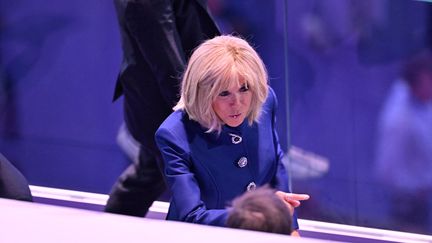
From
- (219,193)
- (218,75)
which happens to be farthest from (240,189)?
(218,75)

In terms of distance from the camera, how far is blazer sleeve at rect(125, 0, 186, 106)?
11.7ft

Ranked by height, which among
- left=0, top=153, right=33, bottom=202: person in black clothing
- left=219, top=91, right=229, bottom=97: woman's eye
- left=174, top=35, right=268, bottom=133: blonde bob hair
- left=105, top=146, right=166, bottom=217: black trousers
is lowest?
left=105, top=146, right=166, bottom=217: black trousers

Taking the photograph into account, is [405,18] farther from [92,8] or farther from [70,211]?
[70,211]

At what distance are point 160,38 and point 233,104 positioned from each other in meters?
0.90

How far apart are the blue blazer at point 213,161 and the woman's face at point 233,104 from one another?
6 cm

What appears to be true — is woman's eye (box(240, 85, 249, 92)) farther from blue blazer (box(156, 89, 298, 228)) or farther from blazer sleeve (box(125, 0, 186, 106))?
blazer sleeve (box(125, 0, 186, 106))

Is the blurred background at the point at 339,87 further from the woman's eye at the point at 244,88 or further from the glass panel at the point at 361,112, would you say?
the woman's eye at the point at 244,88

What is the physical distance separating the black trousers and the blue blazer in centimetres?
125

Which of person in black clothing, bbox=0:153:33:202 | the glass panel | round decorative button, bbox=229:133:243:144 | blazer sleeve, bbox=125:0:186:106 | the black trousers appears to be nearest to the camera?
person in black clothing, bbox=0:153:33:202

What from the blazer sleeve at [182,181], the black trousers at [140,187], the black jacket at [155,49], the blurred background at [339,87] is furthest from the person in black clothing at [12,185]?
the blurred background at [339,87]

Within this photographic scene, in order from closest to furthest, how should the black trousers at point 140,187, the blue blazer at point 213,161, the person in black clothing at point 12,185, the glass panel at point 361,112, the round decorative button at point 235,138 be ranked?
the person in black clothing at point 12,185 < the blue blazer at point 213,161 < the round decorative button at point 235,138 < the black trousers at point 140,187 < the glass panel at point 361,112

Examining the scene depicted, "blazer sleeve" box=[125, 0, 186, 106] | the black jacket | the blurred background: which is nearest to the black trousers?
the black jacket

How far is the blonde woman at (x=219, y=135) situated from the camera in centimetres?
265

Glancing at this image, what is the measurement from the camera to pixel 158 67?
11.9ft
